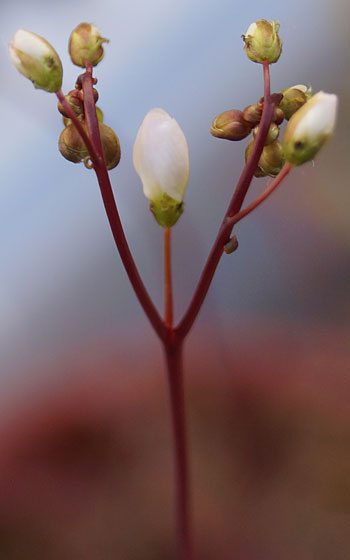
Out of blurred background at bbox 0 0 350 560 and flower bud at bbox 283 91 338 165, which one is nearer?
flower bud at bbox 283 91 338 165

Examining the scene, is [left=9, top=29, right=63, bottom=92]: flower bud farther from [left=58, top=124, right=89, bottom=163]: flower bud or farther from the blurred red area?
the blurred red area

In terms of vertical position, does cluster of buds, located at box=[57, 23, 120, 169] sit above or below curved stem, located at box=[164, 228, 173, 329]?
above

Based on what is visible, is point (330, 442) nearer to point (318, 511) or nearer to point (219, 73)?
point (318, 511)

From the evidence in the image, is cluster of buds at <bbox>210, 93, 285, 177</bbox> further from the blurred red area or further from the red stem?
the blurred red area

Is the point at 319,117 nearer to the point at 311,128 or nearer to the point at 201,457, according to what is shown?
the point at 311,128

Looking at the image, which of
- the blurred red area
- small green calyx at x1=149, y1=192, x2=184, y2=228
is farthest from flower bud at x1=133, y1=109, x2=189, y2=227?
the blurred red area

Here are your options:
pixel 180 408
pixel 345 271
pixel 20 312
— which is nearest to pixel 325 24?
pixel 345 271

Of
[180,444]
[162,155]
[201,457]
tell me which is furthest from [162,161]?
[201,457]

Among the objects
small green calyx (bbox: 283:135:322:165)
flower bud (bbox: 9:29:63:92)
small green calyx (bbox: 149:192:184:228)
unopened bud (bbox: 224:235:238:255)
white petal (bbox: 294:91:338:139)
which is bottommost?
unopened bud (bbox: 224:235:238:255)
